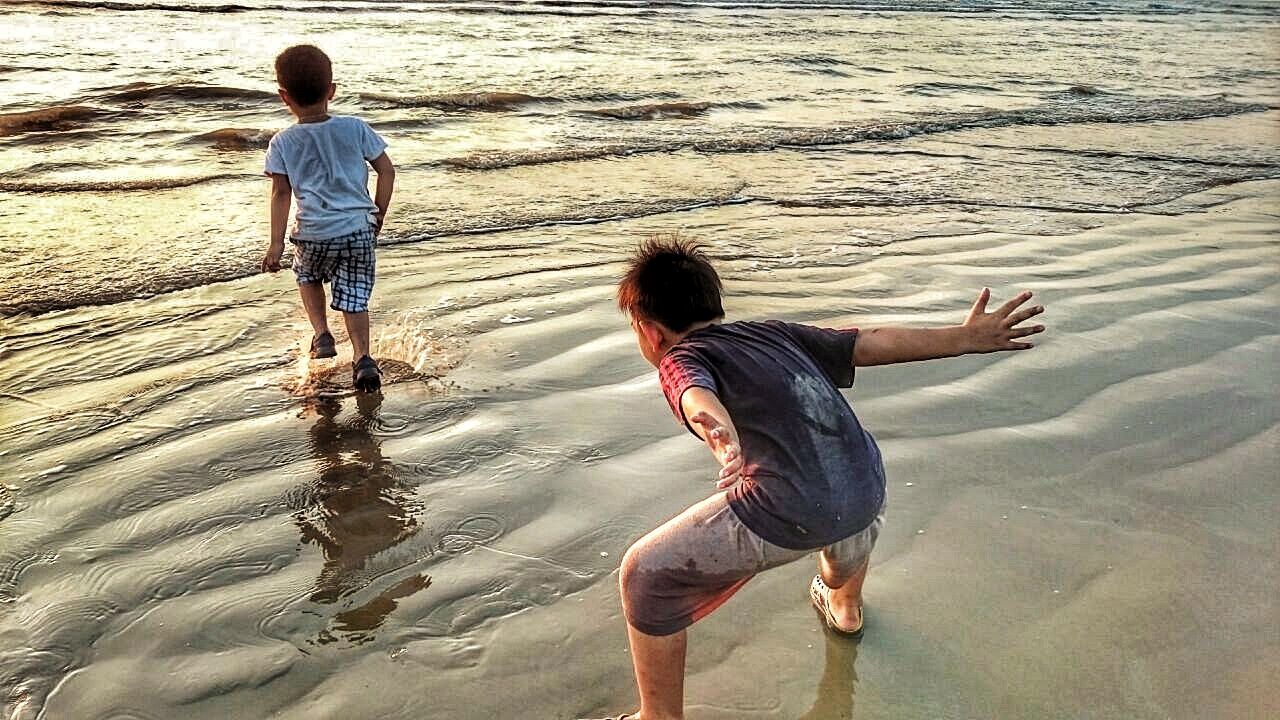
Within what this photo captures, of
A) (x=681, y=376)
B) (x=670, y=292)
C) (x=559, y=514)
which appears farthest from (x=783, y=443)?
(x=559, y=514)

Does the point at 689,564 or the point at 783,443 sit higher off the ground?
the point at 783,443

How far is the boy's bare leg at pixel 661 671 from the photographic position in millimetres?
2314

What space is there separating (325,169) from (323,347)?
0.70 m

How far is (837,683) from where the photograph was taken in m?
2.56

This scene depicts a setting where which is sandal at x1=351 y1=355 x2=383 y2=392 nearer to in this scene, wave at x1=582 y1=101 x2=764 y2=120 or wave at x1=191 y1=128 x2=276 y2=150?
wave at x1=191 y1=128 x2=276 y2=150

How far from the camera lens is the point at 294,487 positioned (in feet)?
11.1

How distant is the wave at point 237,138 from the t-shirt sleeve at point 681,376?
7051 mm

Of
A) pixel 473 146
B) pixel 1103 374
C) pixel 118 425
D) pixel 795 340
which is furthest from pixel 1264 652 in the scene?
pixel 473 146

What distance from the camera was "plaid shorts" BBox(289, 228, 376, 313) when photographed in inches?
173

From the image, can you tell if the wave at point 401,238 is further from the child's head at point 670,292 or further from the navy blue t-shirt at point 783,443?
the navy blue t-shirt at point 783,443

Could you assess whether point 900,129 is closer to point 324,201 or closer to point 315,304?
point 324,201

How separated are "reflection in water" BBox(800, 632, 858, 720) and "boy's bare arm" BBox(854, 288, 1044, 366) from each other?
0.71 meters

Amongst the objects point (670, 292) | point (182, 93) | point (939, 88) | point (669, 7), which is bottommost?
point (939, 88)

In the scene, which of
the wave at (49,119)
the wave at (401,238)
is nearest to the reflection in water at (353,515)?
the wave at (401,238)
